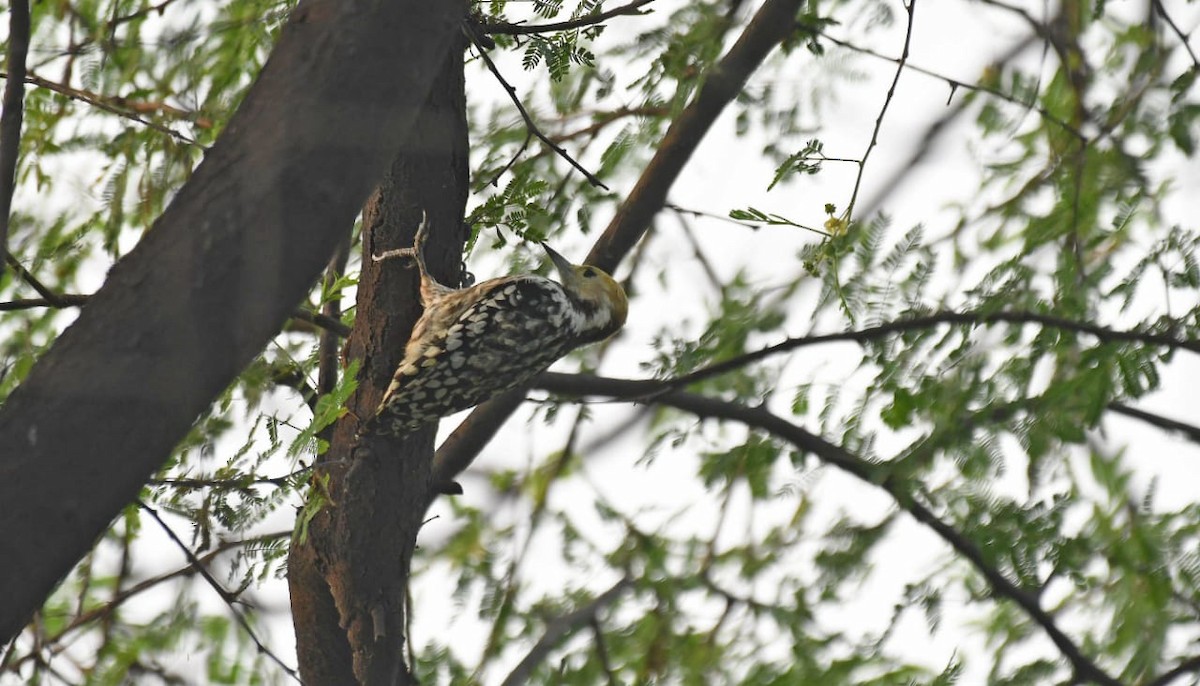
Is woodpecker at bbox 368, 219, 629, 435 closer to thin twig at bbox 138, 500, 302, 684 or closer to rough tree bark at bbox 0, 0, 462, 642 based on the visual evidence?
thin twig at bbox 138, 500, 302, 684

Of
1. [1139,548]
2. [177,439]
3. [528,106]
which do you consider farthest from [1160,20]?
[177,439]

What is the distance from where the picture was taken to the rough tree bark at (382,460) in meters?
3.82

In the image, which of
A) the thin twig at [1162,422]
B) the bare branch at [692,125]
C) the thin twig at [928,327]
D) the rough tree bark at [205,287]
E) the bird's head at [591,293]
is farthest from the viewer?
the bird's head at [591,293]

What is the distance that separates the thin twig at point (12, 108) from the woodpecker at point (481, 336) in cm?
136

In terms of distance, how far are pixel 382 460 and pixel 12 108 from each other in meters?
1.65

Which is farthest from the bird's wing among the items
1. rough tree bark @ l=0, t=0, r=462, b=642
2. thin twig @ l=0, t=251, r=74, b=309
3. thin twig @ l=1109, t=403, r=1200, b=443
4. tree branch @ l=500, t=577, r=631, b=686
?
thin twig @ l=1109, t=403, r=1200, b=443

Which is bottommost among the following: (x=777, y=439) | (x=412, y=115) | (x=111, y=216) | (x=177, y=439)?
(x=177, y=439)

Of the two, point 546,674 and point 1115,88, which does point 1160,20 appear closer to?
point 1115,88

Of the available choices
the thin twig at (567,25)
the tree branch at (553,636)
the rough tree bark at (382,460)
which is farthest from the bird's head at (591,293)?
the thin twig at (567,25)

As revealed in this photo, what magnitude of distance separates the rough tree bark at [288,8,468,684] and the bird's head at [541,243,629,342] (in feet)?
3.12

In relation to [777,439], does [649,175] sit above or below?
above

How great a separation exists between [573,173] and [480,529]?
63.8 inches

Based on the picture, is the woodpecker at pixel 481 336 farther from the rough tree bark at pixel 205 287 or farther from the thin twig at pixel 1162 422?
the thin twig at pixel 1162 422

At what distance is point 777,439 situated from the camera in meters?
4.66
